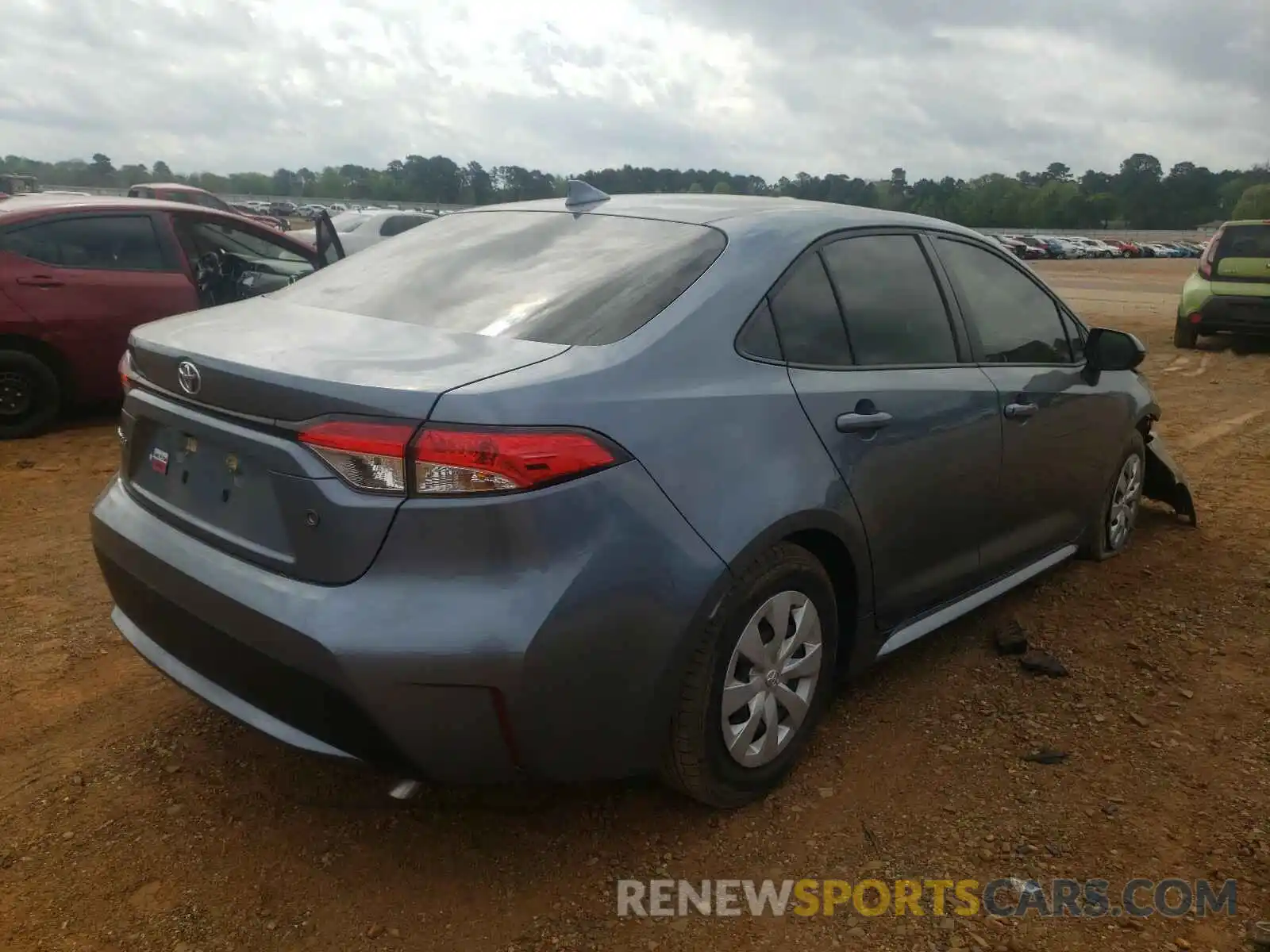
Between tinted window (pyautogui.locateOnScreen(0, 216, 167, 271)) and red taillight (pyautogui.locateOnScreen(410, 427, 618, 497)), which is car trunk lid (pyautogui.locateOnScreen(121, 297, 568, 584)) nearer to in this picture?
red taillight (pyautogui.locateOnScreen(410, 427, 618, 497))

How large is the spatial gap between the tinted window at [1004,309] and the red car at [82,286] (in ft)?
11.8

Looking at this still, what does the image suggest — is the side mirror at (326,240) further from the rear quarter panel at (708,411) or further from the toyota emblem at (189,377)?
the rear quarter panel at (708,411)

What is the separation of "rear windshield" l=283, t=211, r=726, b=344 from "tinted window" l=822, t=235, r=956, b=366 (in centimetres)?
49

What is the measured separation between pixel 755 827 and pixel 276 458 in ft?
5.13

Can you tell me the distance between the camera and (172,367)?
246 centimetres

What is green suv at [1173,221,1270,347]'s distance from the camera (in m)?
12.0

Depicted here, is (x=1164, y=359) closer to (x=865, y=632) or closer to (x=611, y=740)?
(x=865, y=632)

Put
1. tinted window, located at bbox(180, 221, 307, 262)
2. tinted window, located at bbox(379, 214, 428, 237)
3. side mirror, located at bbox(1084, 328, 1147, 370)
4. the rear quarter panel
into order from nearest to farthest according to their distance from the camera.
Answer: the rear quarter panel, side mirror, located at bbox(1084, 328, 1147, 370), tinted window, located at bbox(180, 221, 307, 262), tinted window, located at bbox(379, 214, 428, 237)

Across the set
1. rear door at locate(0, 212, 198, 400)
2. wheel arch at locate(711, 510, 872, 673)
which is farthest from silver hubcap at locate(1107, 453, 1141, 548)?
rear door at locate(0, 212, 198, 400)

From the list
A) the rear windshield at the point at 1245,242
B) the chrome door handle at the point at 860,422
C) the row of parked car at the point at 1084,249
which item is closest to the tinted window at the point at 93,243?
the chrome door handle at the point at 860,422

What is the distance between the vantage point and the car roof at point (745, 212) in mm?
2920

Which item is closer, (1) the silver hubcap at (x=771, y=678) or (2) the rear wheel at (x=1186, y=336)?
(1) the silver hubcap at (x=771, y=678)

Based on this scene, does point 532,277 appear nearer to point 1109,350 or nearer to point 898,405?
point 898,405

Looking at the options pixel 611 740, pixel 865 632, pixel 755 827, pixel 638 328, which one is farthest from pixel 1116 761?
pixel 638 328
